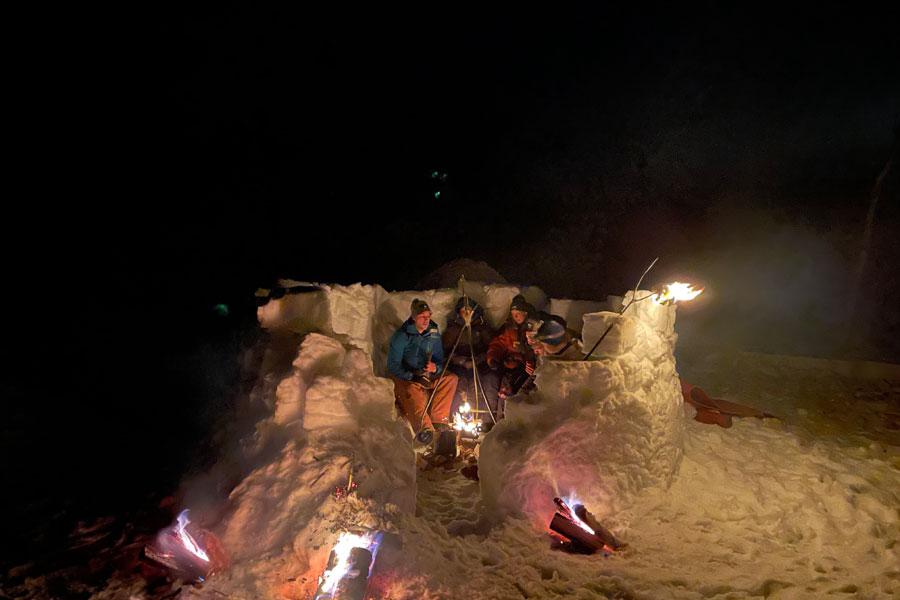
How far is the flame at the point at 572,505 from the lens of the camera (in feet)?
11.7

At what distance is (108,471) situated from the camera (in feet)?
20.4

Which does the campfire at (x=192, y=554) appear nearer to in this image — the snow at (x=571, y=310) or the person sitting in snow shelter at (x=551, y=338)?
the person sitting in snow shelter at (x=551, y=338)

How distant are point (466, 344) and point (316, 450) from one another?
3.13 m

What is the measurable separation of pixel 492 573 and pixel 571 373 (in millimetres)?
1683

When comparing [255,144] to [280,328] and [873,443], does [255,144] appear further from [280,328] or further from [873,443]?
[873,443]

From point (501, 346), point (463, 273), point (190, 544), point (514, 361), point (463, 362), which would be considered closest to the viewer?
point (190, 544)

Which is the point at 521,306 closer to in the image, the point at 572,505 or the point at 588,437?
the point at 588,437

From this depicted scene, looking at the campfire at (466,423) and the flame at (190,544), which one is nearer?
the flame at (190,544)

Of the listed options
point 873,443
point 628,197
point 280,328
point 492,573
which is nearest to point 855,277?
point 628,197

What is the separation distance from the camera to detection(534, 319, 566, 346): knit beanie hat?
485cm

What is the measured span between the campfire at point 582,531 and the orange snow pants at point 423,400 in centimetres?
209

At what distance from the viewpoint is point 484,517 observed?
3.98 meters

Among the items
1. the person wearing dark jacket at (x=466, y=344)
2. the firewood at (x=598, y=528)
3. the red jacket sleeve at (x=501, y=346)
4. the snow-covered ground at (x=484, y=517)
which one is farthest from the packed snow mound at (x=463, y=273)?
the firewood at (x=598, y=528)

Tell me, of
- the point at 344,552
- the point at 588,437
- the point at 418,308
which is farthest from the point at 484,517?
the point at 418,308
